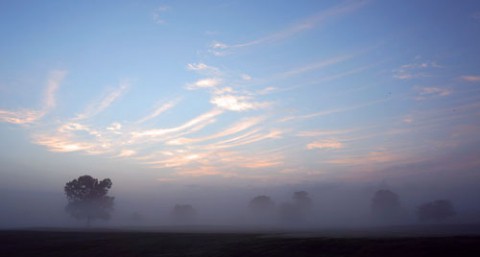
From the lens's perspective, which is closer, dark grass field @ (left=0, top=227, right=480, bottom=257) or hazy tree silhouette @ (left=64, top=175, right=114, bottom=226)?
dark grass field @ (left=0, top=227, right=480, bottom=257)

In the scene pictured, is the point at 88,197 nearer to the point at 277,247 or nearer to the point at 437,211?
the point at 277,247

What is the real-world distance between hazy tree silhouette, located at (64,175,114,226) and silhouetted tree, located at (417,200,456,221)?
137 meters

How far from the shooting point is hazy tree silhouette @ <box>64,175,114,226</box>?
125750mm

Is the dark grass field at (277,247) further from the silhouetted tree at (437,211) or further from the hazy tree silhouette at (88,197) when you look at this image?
the silhouetted tree at (437,211)

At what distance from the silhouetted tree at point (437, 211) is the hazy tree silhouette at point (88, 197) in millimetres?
136656

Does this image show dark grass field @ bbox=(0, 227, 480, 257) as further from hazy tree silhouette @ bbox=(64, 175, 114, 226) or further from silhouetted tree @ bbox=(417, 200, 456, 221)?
silhouetted tree @ bbox=(417, 200, 456, 221)

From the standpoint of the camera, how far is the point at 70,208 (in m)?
134

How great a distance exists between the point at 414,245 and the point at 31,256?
3865 cm

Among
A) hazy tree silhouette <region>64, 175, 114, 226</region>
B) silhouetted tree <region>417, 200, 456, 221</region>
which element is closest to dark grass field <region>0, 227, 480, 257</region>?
hazy tree silhouette <region>64, 175, 114, 226</region>

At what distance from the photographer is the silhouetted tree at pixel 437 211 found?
488 ft

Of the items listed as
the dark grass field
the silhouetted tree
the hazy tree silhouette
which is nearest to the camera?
the dark grass field

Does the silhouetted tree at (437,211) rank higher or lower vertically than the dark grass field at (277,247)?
higher

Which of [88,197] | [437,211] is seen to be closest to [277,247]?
[88,197]

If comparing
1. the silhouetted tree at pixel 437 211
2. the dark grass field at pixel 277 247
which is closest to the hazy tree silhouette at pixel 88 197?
the dark grass field at pixel 277 247
